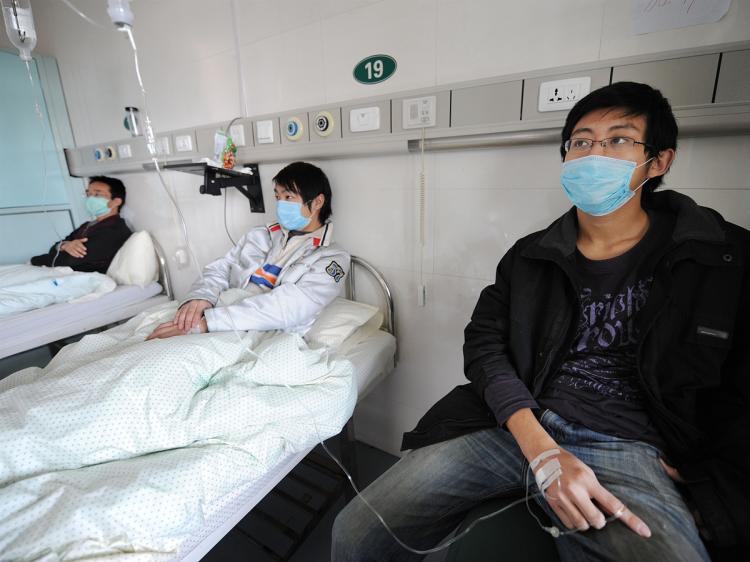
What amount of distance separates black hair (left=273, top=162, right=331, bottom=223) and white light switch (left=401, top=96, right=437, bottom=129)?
45cm

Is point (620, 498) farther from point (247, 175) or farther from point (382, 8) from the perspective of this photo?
point (247, 175)

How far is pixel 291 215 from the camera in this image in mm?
1666

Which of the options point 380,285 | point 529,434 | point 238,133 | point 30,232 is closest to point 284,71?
point 238,133

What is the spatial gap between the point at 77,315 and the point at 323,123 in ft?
5.80

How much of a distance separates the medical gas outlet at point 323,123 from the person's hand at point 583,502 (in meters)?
1.54

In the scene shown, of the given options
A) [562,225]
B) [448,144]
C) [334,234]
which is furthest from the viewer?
[334,234]

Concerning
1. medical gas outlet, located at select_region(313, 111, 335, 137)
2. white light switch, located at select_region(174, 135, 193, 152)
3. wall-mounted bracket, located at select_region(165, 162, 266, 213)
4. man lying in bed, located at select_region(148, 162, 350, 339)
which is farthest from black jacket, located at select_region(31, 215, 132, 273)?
medical gas outlet, located at select_region(313, 111, 335, 137)

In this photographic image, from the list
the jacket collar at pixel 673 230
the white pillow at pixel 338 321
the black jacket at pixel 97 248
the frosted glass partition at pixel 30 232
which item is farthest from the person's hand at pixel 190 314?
the frosted glass partition at pixel 30 232

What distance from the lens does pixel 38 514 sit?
74 centimetres

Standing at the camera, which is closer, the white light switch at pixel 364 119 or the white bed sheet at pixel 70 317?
the white light switch at pixel 364 119

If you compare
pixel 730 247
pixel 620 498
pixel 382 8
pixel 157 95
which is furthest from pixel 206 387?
pixel 157 95

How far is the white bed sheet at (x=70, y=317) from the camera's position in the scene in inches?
71.7

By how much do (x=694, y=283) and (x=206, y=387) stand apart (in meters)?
1.37

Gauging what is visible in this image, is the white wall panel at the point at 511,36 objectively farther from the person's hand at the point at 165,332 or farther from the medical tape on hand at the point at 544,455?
the person's hand at the point at 165,332
